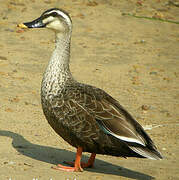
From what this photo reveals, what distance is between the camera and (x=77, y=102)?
6.57 meters

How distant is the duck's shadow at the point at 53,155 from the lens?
22.7 feet

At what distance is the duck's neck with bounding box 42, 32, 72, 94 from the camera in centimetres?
674

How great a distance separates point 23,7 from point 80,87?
874 cm

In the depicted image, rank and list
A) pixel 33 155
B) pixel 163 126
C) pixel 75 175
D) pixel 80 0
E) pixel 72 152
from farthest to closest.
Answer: pixel 80 0, pixel 163 126, pixel 72 152, pixel 33 155, pixel 75 175

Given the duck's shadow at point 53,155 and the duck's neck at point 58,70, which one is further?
the duck's shadow at point 53,155

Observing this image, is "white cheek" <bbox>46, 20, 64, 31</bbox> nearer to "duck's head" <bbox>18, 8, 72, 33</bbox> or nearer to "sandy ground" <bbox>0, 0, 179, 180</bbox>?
"duck's head" <bbox>18, 8, 72, 33</bbox>

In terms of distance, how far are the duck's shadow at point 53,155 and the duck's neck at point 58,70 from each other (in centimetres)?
103

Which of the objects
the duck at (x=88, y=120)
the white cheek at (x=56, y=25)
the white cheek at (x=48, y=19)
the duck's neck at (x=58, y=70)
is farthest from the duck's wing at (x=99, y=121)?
the white cheek at (x=48, y=19)

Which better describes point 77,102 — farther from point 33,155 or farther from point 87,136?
point 33,155

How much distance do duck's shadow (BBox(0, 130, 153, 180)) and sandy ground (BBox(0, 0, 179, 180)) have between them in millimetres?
13

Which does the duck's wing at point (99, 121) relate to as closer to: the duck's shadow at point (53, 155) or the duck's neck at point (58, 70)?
the duck's neck at point (58, 70)

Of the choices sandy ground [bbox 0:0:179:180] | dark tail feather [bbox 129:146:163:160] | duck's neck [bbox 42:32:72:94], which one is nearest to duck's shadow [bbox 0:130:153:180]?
sandy ground [bbox 0:0:179:180]

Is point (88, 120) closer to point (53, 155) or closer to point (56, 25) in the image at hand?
point (53, 155)

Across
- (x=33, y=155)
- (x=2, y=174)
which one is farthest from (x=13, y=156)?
(x=2, y=174)
